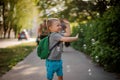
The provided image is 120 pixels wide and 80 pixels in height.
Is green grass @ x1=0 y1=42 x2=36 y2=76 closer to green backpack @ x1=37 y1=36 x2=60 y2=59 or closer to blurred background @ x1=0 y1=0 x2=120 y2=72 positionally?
blurred background @ x1=0 y1=0 x2=120 y2=72

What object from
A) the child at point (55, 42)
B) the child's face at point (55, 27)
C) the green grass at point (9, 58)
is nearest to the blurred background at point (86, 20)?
the green grass at point (9, 58)

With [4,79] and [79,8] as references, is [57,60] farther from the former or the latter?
[79,8]

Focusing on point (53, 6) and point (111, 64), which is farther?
point (53, 6)

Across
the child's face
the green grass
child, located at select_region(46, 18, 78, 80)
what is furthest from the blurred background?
the child's face

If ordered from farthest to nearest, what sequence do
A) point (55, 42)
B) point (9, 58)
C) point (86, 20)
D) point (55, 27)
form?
point (86, 20), point (9, 58), point (55, 42), point (55, 27)

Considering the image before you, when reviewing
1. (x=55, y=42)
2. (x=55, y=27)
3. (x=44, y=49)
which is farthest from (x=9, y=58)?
(x=55, y=27)

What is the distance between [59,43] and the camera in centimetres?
645

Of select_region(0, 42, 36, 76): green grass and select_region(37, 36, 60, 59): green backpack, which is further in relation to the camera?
select_region(0, 42, 36, 76): green grass

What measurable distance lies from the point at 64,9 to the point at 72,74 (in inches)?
1374

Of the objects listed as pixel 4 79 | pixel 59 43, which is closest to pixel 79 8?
pixel 4 79

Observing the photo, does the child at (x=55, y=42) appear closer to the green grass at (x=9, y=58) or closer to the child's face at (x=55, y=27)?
the child's face at (x=55, y=27)

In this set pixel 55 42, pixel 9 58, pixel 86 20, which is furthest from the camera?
pixel 86 20

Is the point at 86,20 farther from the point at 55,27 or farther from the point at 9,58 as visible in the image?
the point at 55,27

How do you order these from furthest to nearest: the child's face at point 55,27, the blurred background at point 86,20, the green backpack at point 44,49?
the blurred background at point 86,20 < the green backpack at point 44,49 < the child's face at point 55,27
